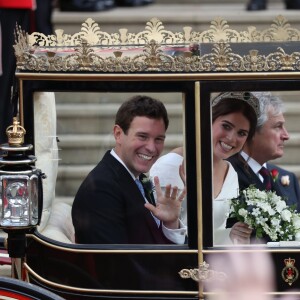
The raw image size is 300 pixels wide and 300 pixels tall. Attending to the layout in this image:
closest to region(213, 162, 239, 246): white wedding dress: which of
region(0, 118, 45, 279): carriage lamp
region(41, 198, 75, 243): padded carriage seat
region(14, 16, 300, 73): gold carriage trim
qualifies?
region(14, 16, 300, 73): gold carriage trim

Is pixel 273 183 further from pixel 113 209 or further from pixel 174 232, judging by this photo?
pixel 113 209

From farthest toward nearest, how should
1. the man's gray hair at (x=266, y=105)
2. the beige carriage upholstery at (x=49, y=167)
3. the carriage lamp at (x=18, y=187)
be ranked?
the beige carriage upholstery at (x=49, y=167)
the man's gray hair at (x=266, y=105)
the carriage lamp at (x=18, y=187)

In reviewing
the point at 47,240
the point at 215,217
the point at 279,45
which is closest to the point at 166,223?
the point at 215,217

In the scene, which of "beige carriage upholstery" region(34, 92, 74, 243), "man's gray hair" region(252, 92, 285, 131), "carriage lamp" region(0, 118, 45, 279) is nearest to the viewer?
"carriage lamp" region(0, 118, 45, 279)

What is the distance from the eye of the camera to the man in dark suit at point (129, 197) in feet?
14.3

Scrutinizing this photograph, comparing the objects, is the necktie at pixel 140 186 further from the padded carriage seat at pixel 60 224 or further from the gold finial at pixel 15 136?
the gold finial at pixel 15 136

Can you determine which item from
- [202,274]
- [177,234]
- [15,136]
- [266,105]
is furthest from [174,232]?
[15,136]

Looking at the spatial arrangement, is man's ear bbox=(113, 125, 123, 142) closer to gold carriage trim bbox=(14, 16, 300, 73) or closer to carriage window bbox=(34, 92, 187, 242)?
carriage window bbox=(34, 92, 187, 242)

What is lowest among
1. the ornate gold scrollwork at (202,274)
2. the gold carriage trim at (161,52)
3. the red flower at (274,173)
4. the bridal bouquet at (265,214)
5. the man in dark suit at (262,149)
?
the ornate gold scrollwork at (202,274)

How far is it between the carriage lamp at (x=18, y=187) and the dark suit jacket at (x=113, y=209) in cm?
22

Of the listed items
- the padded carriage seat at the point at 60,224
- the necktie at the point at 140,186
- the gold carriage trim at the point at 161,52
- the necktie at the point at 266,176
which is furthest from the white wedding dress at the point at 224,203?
the padded carriage seat at the point at 60,224

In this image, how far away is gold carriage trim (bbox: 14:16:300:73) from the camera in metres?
4.25

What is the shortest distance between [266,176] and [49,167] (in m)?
0.85

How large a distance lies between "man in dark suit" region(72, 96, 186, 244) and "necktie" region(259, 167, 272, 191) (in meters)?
0.33
